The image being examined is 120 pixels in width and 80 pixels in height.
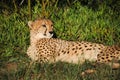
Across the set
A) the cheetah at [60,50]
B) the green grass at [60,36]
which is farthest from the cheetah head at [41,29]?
the green grass at [60,36]

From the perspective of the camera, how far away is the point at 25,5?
6.59 metres

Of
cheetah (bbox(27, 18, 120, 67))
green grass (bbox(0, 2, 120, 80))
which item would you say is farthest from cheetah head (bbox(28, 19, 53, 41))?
green grass (bbox(0, 2, 120, 80))

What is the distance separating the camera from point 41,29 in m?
4.85

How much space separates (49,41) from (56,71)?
83cm

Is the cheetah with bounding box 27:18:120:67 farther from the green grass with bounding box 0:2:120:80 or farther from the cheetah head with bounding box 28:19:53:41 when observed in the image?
the green grass with bounding box 0:2:120:80

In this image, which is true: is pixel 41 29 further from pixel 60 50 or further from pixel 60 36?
pixel 60 36

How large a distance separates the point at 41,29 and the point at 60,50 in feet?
1.20

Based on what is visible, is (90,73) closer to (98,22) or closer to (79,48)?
(79,48)

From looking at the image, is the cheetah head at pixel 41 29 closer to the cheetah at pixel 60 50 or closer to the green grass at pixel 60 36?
the cheetah at pixel 60 50

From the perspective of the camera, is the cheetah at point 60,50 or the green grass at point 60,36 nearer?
the green grass at point 60,36

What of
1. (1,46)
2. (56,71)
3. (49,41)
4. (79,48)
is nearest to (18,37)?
(1,46)

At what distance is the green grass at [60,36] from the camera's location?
3932mm

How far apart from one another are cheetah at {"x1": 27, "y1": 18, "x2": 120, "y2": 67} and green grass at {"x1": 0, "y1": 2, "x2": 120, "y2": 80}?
6.8 inches

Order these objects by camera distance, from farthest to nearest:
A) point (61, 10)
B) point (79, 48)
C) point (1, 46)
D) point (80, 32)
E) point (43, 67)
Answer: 1. point (61, 10)
2. point (80, 32)
3. point (1, 46)
4. point (79, 48)
5. point (43, 67)
